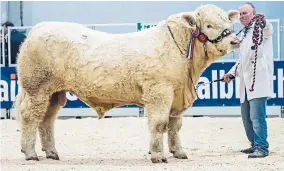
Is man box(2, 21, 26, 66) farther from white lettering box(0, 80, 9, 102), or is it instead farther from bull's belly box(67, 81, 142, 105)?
bull's belly box(67, 81, 142, 105)

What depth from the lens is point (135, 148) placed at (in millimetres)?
9484

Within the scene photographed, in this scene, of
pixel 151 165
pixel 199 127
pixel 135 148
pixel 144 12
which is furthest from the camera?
pixel 144 12

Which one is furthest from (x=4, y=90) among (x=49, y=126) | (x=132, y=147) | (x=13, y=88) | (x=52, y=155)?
(x=52, y=155)

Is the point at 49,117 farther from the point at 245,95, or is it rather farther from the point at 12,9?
the point at 12,9

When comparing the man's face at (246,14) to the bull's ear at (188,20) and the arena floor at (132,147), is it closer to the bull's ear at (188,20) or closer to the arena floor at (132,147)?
the bull's ear at (188,20)

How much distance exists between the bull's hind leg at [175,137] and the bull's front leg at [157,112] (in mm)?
433

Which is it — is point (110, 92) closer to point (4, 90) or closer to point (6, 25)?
point (4, 90)

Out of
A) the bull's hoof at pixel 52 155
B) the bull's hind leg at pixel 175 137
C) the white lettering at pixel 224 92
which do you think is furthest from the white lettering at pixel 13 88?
the bull's hind leg at pixel 175 137

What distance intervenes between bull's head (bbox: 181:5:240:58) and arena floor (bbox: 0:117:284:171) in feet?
4.04

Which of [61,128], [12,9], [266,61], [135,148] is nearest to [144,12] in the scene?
[12,9]

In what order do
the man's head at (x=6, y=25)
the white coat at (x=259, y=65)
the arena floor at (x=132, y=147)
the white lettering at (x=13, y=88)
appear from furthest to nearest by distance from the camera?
1. the man's head at (x=6, y=25)
2. the white lettering at (x=13, y=88)
3. the white coat at (x=259, y=65)
4. the arena floor at (x=132, y=147)

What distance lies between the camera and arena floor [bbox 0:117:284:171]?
7738 mm

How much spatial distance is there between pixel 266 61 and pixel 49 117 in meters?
2.54

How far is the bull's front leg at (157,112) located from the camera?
25.6 feet
